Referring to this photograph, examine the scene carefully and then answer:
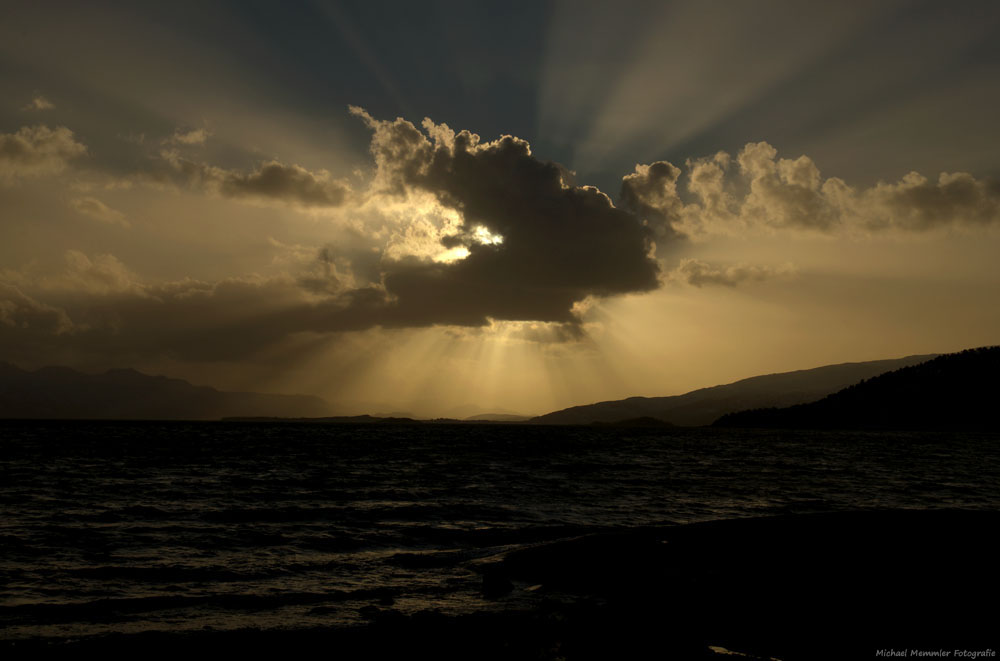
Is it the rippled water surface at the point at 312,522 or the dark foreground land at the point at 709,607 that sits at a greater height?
the dark foreground land at the point at 709,607

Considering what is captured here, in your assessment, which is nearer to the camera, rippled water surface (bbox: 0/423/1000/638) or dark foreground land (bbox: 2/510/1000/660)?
dark foreground land (bbox: 2/510/1000/660)

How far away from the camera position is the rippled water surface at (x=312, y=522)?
17.5 meters

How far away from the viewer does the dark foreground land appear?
517 inches

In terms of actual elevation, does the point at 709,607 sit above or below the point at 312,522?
above

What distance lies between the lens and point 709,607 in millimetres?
15711

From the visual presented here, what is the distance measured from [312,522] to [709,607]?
2239cm

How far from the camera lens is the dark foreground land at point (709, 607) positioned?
1314 centimetres

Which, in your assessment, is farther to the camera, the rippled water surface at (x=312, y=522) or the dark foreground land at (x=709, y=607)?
the rippled water surface at (x=312, y=522)

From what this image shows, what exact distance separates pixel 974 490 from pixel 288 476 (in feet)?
191

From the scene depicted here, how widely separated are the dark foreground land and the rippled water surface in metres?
1.68

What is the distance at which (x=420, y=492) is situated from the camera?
44.3m

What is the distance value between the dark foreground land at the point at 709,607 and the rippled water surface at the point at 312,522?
168cm

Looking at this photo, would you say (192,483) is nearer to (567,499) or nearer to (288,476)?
(288,476)

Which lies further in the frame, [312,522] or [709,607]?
[312,522]
